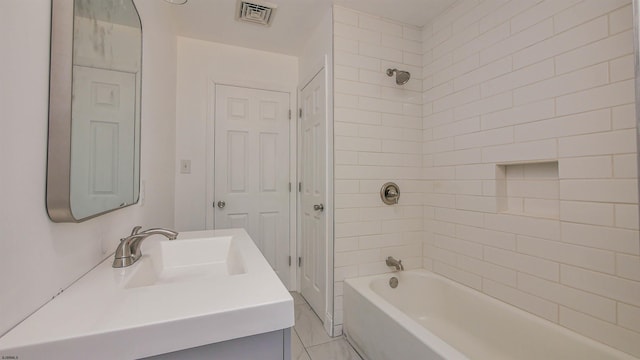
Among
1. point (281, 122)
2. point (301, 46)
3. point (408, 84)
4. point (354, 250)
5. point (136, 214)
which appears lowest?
point (354, 250)

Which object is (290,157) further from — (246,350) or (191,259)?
(246,350)

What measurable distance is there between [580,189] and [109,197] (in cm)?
188

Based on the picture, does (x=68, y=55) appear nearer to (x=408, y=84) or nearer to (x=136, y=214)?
(x=136, y=214)

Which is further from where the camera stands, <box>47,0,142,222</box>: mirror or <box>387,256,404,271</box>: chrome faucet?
<box>387,256,404,271</box>: chrome faucet

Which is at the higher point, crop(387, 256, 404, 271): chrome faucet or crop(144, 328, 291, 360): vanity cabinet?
crop(144, 328, 291, 360): vanity cabinet

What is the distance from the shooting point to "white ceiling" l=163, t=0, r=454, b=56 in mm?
1792

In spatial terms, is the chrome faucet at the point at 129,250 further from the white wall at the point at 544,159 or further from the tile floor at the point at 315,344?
the white wall at the point at 544,159

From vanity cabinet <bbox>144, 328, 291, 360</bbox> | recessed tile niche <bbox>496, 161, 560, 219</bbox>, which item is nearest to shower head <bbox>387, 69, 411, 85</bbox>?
recessed tile niche <bbox>496, 161, 560, 219</bbox>

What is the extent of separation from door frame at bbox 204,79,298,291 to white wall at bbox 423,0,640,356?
1322mm

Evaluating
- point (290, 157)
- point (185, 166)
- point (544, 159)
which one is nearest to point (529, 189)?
point (544, 159)

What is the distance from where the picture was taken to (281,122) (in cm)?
252

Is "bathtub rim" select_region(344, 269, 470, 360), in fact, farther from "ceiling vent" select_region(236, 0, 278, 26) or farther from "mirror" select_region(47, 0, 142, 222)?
"ceiling vent" select_region(236, 0, 278, 26)

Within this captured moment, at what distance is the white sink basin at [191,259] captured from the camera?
996 millimetres

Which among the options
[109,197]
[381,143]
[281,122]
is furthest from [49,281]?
[281,122]
